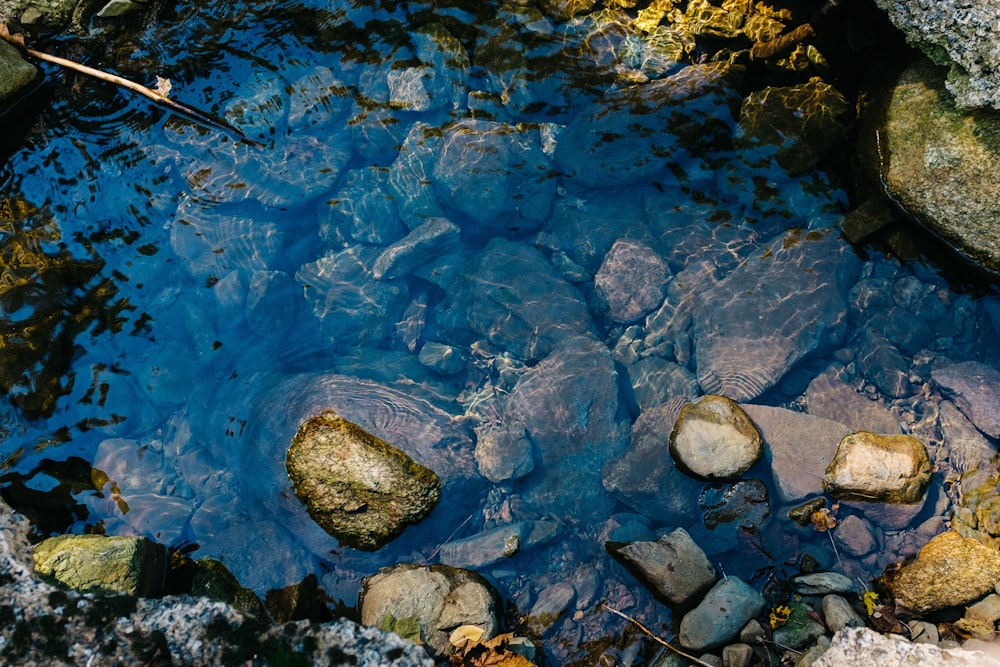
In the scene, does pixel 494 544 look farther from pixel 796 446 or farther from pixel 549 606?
pixel 796 446

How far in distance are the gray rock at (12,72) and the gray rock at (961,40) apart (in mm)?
7283

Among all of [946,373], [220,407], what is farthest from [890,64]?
[220,407]

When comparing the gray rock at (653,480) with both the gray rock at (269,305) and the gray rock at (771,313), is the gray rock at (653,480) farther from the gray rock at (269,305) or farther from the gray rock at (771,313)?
the gray rock at (269,305)

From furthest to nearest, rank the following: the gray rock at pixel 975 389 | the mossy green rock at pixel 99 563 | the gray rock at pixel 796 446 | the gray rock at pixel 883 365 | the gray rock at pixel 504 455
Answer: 1. the gray rock at pixel 883 365
2. the gray rock at pixel 504 455
3. the gray rock at pixel 975 389
4. the gray rock at pixel 796 446
5. the mossy green rock at pixel 99 563

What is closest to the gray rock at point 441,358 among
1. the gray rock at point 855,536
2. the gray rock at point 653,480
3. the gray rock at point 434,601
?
the gray rock at point 653,480

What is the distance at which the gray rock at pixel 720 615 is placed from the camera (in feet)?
13.0

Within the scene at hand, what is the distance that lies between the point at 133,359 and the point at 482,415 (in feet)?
9.74

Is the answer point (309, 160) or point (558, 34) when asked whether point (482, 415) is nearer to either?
point (309, 160)

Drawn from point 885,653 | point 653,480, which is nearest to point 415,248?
point 653,480

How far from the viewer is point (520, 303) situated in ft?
17.9

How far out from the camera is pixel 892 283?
5.24 metres

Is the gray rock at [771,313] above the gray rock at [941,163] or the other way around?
the other way around

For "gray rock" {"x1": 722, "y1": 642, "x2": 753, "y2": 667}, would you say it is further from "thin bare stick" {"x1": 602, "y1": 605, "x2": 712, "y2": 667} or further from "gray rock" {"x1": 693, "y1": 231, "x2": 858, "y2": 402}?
"gray rock" {"x1": 693, "y1": 231, "x2": 858, "y2": 402}

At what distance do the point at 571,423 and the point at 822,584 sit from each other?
80.3 inches
